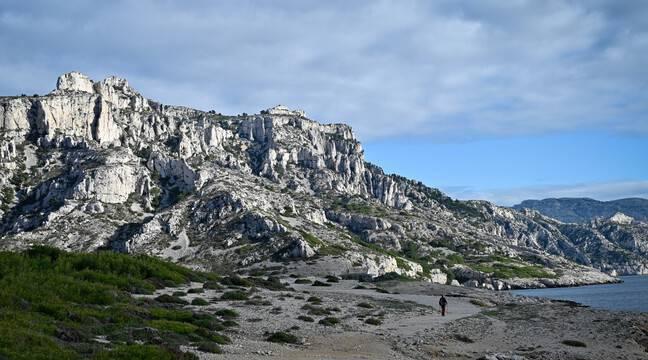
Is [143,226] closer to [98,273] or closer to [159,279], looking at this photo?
[159,279]

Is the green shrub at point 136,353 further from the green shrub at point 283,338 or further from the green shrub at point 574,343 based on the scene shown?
the green shrub at point 574,343

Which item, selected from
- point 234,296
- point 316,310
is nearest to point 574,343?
point 316,310

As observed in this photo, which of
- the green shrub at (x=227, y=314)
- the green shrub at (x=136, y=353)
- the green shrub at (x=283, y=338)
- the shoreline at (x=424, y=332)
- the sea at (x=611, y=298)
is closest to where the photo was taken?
the green shrub at (x=136, y=353)

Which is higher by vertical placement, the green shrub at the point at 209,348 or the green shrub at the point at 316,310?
the green shrub at the point at 209,348

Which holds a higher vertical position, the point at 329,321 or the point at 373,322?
the point at 329,321

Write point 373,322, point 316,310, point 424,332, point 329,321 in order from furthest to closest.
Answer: point 316,310 < point 373,322 < point 329,321 < point 424,332

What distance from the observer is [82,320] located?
2958 centimetres

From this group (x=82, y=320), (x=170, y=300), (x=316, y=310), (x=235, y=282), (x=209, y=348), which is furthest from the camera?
(x=235, y=282)

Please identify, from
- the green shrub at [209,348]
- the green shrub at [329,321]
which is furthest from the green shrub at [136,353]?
the green shrub at [329,321]

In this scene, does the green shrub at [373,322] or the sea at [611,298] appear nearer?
the green shrub at [373,322]

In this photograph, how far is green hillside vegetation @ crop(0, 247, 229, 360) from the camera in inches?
883

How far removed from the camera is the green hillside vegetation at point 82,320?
883 inches

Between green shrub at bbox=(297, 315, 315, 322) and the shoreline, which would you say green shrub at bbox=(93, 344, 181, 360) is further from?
green shrub at bbox=(297, 315, 315, 322)

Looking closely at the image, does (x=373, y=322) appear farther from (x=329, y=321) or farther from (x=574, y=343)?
(x=574, y=343)
